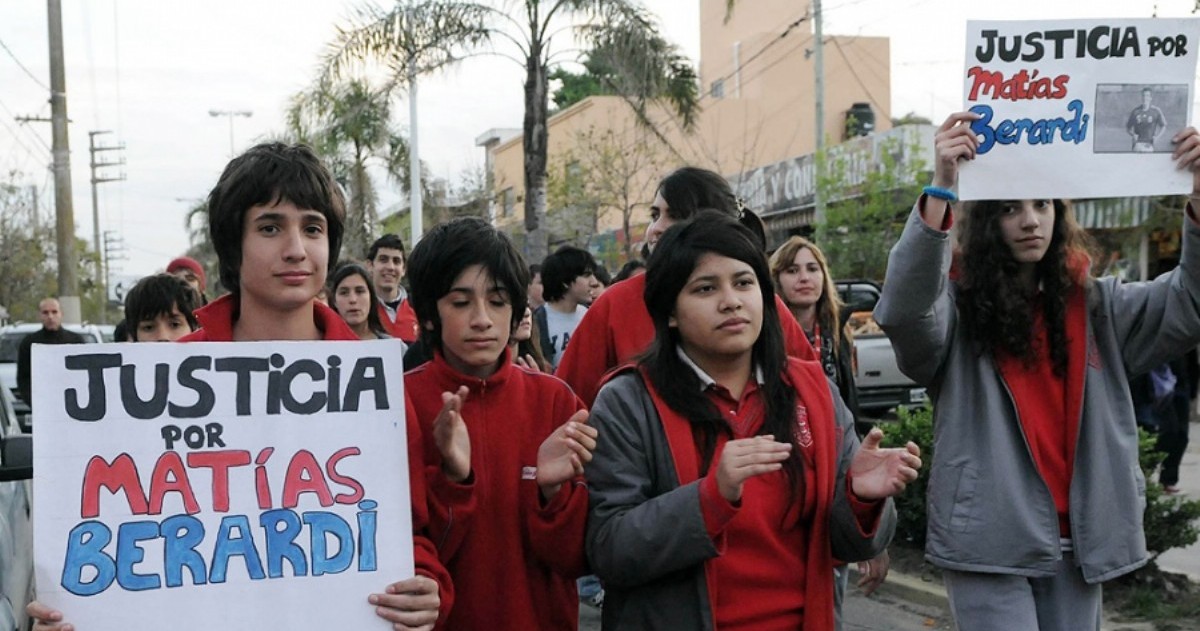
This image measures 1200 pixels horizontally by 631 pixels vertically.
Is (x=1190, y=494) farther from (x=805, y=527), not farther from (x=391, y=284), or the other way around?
(x=805, y=527)

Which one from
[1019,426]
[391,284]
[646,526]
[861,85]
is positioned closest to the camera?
[646,526]

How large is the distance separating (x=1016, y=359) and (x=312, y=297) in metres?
1.84

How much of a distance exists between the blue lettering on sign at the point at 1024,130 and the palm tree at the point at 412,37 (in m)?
13.4

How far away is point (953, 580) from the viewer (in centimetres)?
346

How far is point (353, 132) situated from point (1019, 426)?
54.3ft

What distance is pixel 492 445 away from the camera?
324 centimetres

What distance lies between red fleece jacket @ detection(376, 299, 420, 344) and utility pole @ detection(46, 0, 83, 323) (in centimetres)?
1798

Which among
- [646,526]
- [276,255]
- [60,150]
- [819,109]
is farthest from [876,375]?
[60,150]

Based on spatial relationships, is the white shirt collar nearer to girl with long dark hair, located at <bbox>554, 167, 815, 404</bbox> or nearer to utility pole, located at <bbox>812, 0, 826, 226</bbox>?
girl with long dark hair, located at <bbox>554, 167, 815, 404</bbox>

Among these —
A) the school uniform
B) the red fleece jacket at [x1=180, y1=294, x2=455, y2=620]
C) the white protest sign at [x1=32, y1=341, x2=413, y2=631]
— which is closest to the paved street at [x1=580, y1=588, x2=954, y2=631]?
the school uniform

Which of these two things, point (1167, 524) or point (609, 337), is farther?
point (1167, 524)

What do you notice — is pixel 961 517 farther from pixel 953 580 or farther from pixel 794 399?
pixel 794 399

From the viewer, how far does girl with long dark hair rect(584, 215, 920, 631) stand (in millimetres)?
2887

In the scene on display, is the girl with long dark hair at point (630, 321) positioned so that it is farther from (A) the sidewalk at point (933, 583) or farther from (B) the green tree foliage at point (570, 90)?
(B) the green tree foliage at point (570, 90)
